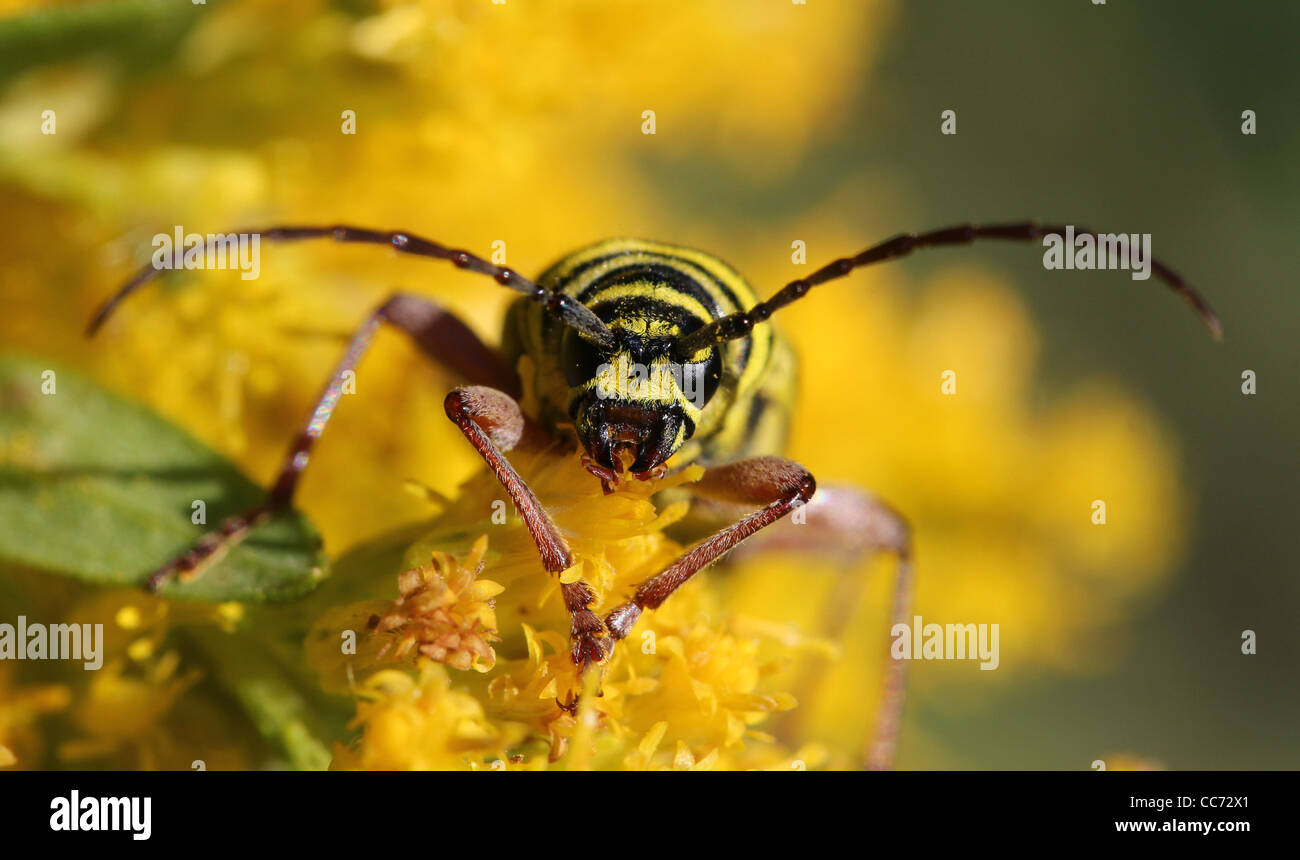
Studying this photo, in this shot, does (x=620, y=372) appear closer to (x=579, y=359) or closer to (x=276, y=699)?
(x=579, y=359)

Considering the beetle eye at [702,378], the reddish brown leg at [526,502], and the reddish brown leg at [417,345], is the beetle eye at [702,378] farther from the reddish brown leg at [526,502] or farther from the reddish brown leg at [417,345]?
the reddish brown leg at [417,345]

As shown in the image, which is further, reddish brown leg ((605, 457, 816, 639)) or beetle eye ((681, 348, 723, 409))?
beetle eye ((681, 348, 723, 409))

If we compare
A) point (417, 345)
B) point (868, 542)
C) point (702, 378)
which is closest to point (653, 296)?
point (702, 378)

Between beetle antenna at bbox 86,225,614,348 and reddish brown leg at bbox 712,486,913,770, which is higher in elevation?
beetle antenna at bbox 86,225,614,348

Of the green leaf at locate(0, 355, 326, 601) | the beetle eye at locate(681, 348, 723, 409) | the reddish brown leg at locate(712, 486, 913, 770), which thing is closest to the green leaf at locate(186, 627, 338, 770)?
the green leaf at locate(0, 355, 326, 601)

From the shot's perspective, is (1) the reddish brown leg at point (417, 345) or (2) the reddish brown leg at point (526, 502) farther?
(1) the reddish brown leg at point (417, 345)

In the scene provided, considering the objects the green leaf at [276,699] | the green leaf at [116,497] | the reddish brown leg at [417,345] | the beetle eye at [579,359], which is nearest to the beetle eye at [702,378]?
the beetle eye at [579,359]

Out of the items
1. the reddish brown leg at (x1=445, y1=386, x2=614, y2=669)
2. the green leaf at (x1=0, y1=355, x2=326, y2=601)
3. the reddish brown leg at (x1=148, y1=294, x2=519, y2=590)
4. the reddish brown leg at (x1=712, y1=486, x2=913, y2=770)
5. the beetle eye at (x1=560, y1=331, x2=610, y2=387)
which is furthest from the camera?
the reddish brown leg at (x1=712, y1=486, x2=913, y2=770)

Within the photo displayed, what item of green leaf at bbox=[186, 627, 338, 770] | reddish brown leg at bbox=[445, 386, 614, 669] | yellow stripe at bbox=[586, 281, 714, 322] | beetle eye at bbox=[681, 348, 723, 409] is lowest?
green leaf at bbox=[186, 627, 338, 770]

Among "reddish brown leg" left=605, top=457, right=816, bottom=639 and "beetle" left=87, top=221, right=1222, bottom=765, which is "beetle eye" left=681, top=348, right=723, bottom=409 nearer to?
"beetle" left=87, top=221, right=1222, bottom=765
